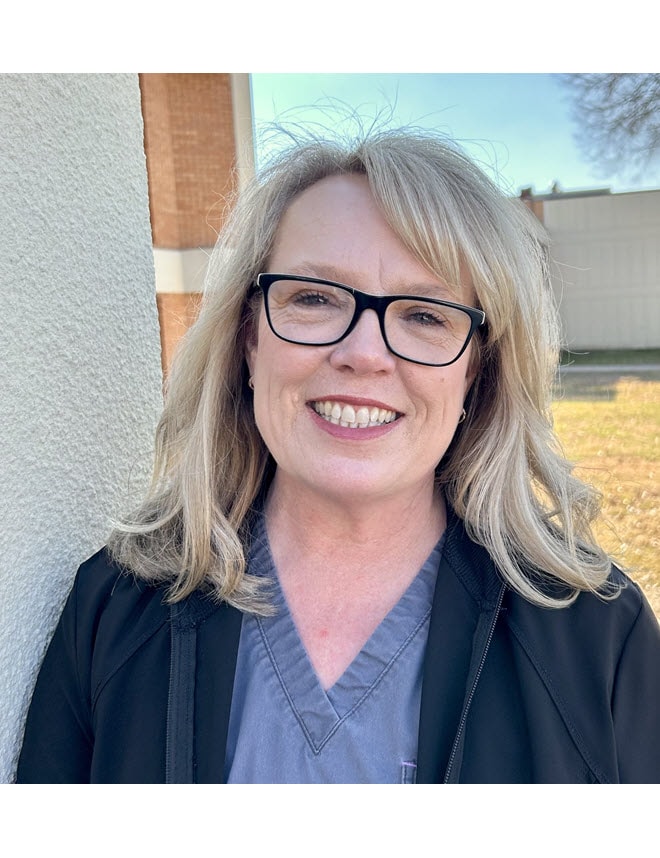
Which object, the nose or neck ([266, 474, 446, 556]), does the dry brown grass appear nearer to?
neck ([266, 474, 446, 556])

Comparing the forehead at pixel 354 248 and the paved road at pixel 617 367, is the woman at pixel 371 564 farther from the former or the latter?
the paved road at pixel 617 367

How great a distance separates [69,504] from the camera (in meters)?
1.67

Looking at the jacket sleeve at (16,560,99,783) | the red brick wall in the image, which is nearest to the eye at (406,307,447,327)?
the jacket sleeve at (16,560,99,783)

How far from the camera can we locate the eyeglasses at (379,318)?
1509 mm

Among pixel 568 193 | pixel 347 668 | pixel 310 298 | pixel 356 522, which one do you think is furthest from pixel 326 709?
pixel 568 193

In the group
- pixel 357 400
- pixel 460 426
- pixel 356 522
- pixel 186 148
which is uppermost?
pixel 186 148

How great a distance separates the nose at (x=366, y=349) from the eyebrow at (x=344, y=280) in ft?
0.26

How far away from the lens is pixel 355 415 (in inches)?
60.7

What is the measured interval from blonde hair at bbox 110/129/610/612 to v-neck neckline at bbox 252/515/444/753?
66 mm

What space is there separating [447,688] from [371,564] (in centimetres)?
33

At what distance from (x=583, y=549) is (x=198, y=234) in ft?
19.1

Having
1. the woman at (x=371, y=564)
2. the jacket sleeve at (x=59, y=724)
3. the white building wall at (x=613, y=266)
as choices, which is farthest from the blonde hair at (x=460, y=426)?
the white building wall at (x=613, y=266)

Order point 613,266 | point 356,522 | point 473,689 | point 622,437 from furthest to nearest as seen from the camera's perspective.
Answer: point 622,437 → point 613,266 → point 356,522 → point 473,689

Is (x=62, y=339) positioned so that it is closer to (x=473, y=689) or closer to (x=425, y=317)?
(x=425, y=317)
